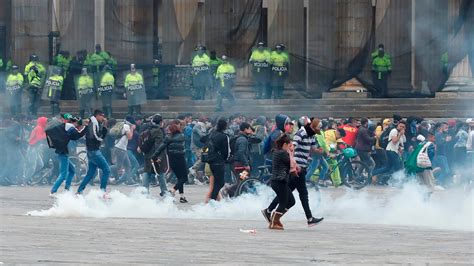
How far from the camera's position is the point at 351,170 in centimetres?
3912

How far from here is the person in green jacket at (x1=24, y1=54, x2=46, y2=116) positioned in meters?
49.7

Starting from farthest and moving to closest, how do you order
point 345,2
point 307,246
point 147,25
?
point 147,25 < point 345,2 < point 307,246

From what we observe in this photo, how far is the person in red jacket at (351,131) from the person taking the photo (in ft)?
132

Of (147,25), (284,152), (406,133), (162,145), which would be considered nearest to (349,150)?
(406,133)

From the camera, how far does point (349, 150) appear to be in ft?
127

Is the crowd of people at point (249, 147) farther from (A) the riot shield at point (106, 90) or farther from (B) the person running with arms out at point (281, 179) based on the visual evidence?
(B) the person running with arms out at point (281, 179)

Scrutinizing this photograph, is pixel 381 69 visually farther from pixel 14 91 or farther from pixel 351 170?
pixel 351 170

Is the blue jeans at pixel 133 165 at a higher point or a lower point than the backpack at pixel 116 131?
lower

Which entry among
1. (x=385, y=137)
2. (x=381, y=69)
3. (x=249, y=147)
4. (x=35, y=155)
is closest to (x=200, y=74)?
(x=381, y=69)

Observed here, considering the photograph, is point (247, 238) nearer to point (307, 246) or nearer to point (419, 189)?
point (307, 246)

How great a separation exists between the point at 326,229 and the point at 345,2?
2811 cm

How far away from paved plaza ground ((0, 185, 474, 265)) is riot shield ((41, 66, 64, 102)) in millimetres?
16646

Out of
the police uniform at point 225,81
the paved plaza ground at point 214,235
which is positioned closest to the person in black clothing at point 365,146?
the paved plaza ground at point 214,235

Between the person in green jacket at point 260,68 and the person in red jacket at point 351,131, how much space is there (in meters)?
8.74
